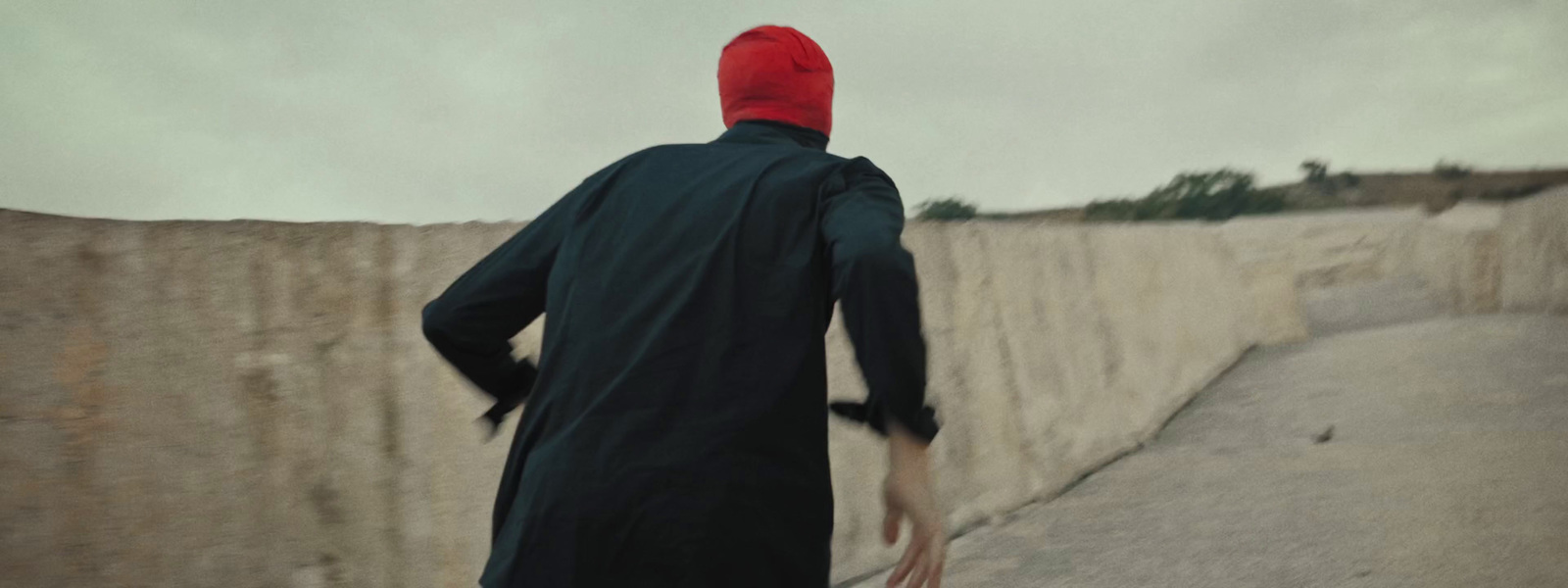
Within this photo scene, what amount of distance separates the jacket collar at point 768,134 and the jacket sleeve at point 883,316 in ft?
1.01

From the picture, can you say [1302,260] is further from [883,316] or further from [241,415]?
[883,316]

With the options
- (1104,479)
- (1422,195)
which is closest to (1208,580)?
(1104,479)

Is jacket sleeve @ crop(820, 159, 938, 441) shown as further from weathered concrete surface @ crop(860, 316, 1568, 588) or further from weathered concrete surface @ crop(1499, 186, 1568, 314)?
weathered concrete surface @ crop(1499, 186, 1568, 314)

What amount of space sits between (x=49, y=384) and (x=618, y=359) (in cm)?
268

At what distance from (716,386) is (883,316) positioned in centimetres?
21

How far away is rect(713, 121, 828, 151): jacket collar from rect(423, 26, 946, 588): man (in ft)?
0.32

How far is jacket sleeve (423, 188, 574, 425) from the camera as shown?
167 cm

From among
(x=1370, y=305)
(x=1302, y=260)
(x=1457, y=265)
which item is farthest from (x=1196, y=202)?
(x=1457, y=265)

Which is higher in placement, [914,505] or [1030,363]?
[914,505]

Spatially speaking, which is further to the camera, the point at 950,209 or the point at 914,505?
the point at 950,209

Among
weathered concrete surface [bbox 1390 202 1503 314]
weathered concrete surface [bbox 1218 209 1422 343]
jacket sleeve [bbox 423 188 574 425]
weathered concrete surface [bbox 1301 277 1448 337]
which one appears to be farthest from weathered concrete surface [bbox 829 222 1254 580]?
weathered concrete surface [bbox 1301 277 1448 337]

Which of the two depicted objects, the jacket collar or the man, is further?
the jacket collar

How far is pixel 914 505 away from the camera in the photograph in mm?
1407

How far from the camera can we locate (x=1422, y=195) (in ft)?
110
